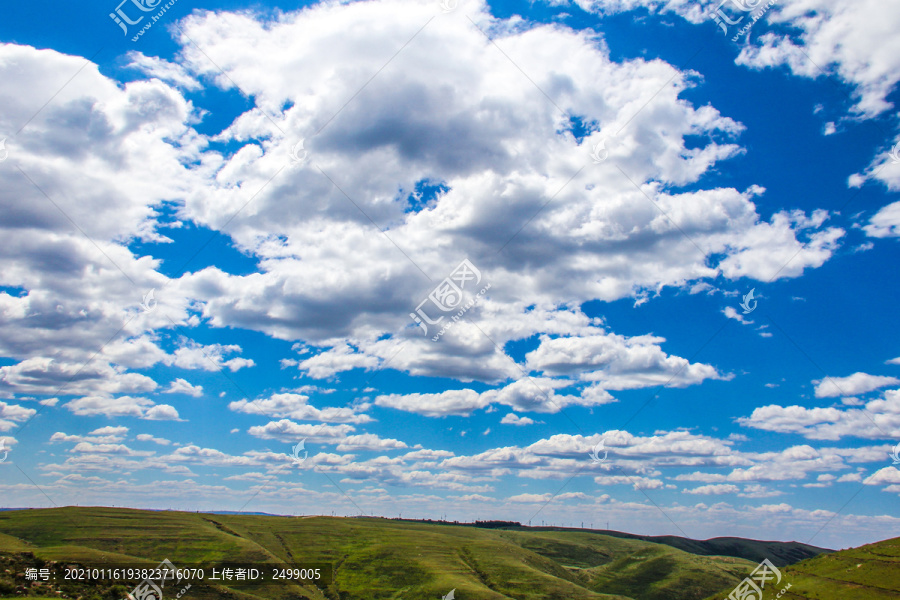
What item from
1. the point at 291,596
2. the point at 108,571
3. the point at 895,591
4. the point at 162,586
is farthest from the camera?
the point at 291,596

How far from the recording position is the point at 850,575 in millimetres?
135875

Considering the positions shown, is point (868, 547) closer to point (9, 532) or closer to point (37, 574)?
point (37, 574)

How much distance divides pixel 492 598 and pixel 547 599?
32123mm

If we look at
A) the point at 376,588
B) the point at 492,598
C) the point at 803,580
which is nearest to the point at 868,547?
the point at 803,580

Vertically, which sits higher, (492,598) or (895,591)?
(895,591)

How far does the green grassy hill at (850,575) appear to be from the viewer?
122 m

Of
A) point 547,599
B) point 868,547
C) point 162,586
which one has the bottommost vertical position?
point 547,599

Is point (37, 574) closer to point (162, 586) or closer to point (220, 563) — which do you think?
point (162, 586)

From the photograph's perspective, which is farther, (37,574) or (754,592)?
(754,592)

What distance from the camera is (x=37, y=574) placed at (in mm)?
128625

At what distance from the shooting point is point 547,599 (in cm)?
19838

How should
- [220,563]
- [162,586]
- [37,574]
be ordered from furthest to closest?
[220,563], [162,586], [37,574]

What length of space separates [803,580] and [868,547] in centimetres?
3508

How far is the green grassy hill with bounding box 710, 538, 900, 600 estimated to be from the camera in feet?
399
